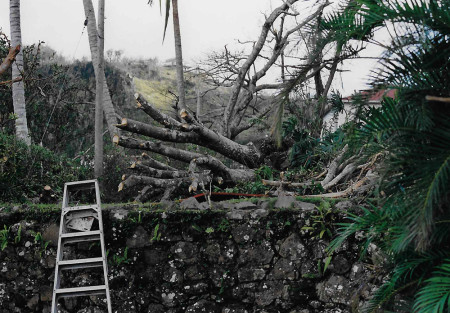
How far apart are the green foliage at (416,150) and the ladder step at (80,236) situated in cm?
291

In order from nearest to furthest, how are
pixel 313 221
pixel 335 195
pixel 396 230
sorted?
pixel 396 230, pixel 313 221, pixel 335 195

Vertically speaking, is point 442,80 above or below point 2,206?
above

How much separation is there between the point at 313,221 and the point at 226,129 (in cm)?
563

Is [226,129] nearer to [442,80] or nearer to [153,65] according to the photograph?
[442,80]

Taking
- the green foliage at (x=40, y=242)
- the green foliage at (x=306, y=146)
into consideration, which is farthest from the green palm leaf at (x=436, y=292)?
the green foliage at (x=306, y=146)

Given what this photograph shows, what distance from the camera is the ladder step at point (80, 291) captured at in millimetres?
5254

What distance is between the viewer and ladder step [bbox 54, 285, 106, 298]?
5.25 meters

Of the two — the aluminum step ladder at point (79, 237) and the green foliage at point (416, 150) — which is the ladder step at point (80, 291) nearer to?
the aluminum step ladder at point (79, 237)

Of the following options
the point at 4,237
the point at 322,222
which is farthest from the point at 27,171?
the point at 322,222

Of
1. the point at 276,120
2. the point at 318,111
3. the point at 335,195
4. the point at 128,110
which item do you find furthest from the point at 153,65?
the point at 276,120

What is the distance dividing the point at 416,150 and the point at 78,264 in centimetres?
356

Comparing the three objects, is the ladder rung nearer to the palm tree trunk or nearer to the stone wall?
the stone wall

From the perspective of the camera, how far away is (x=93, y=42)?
11.9 metres

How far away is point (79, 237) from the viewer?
5664mm
